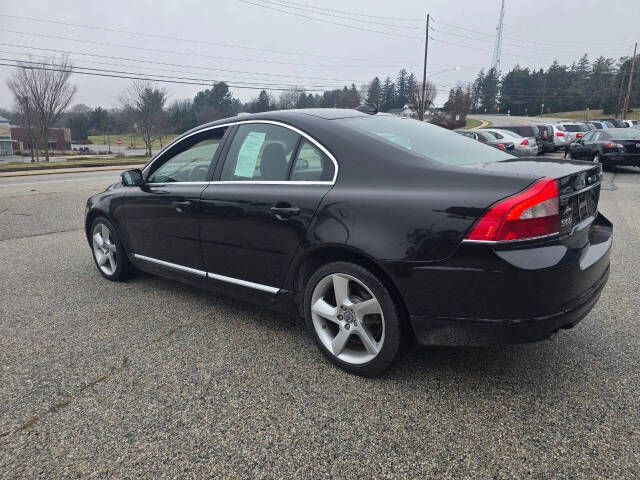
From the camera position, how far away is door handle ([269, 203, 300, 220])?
9.12ft

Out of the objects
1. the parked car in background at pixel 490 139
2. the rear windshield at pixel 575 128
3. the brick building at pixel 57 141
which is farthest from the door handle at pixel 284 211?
the brick building at pixel 57 141

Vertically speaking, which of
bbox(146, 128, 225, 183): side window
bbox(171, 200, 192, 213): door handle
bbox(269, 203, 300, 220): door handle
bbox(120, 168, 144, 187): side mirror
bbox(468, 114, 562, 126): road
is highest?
bbox(468, 114, 562, 126): road

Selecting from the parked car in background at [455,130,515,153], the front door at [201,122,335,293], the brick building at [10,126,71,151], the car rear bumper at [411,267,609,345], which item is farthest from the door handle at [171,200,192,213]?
the brick building at [10,126,71,151]

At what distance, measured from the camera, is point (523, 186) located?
214 centimetres

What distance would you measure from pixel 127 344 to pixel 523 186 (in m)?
2.62

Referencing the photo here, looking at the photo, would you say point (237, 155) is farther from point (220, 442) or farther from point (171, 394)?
point (220, 442)

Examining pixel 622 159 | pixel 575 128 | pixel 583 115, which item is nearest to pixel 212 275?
pixel 622 159

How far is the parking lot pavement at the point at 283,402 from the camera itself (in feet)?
6.54

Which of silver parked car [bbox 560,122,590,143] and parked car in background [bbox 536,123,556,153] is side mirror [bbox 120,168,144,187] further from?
silver parked car [bbox 560,122,590,143]

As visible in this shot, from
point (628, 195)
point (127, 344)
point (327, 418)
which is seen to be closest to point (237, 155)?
point (127, 344)

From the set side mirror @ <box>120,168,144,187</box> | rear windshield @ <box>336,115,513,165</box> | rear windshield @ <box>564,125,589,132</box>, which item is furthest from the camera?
rear windshield @ <box>564,125,589,132</box>

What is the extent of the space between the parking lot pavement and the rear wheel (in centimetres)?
69

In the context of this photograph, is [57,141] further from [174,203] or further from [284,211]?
[284,211]

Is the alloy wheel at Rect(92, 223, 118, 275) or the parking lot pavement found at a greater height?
the alloy wheel at Rect(92, 223, 118, 275)
